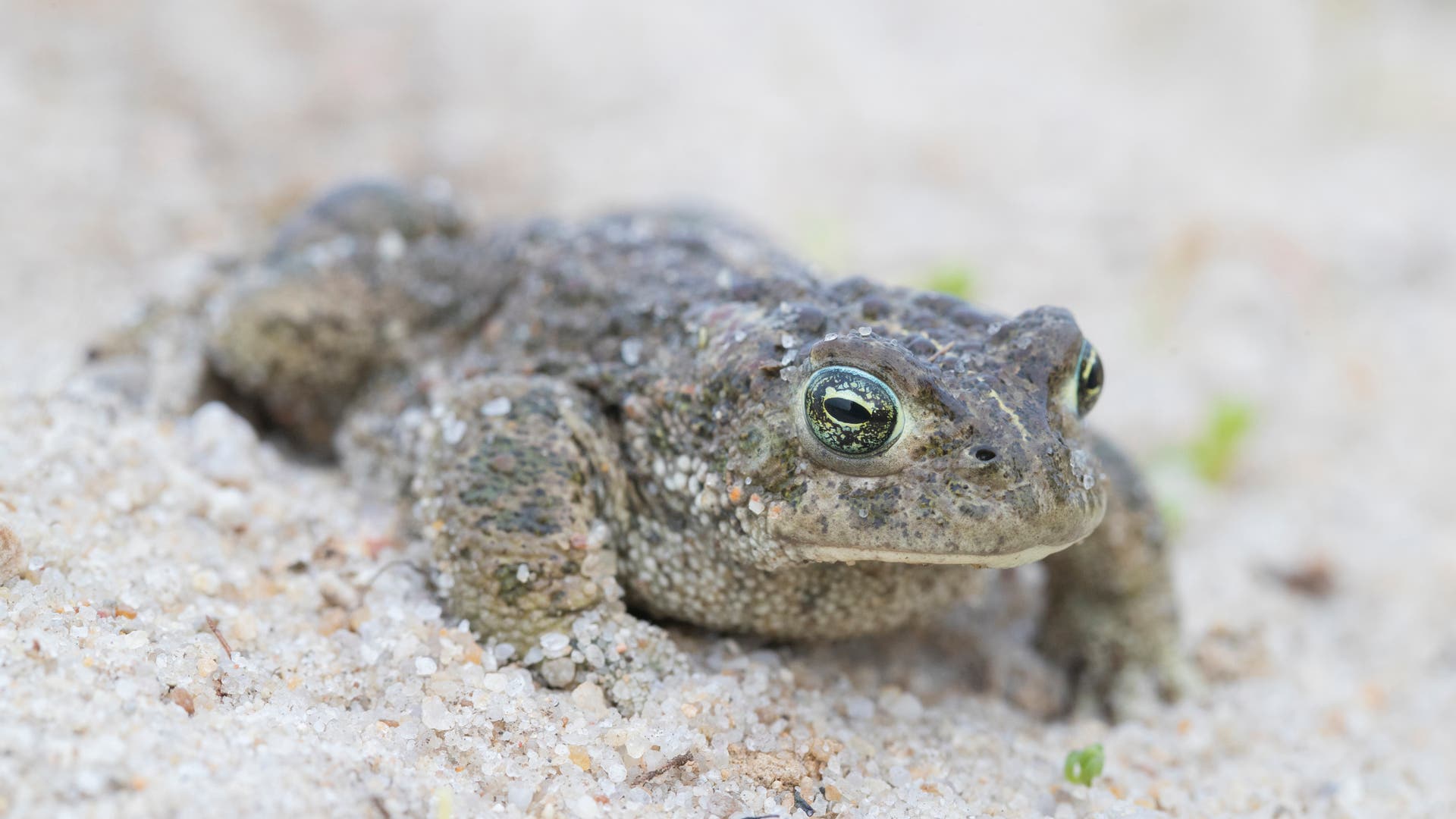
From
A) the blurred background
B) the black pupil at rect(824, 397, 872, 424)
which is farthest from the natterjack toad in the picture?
the blurred background

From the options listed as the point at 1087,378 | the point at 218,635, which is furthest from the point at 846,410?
the point at 218,635

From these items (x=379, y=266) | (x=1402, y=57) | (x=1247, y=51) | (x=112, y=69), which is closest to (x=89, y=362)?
(x=379, y=266)

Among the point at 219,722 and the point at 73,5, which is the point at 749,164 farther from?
the point at 219,722

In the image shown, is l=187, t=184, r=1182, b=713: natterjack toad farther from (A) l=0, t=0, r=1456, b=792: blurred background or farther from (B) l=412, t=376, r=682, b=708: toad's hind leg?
(A) l=0, t=0, r=1456, b=792: blurred background

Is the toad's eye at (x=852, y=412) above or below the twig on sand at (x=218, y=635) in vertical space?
above

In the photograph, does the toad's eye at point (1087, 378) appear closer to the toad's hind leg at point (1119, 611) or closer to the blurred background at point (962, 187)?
the toad's hind leg at point (1119, 611)

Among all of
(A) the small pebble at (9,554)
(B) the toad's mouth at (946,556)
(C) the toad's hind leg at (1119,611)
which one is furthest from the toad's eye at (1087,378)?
(A) the small pebble at (9,554)

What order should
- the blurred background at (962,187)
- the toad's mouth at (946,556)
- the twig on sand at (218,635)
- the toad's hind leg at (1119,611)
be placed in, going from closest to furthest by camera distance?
the toad's mouth at (946,556) → the twig on sand at (218,635) → the toad's hind leg at (1119,611) → the blurred background at (962,187)

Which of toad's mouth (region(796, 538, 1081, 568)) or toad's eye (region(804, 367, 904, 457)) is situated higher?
toad's eye (region(804, 367, 904, 457))
